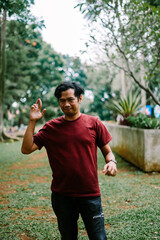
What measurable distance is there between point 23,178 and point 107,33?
4656mm

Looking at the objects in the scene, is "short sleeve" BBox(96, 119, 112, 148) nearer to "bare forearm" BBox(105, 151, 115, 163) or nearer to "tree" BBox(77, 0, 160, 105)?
"bare forearm" BBox(105, 151, 115, 163)

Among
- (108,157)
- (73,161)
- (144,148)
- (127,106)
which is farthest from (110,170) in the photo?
(127,106)

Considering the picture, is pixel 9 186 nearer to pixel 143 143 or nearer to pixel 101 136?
pixel 143 143

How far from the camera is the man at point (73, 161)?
213cm

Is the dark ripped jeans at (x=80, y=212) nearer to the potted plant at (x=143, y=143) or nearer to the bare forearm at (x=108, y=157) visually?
the bare forearm at (x=108, y=157)

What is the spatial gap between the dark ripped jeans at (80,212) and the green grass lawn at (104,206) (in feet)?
4.61

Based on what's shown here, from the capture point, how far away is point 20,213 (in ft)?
14.6

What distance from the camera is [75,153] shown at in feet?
7.08

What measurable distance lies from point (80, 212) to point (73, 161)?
1.49ft

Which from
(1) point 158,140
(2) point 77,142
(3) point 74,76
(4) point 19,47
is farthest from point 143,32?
(3) point 74,76

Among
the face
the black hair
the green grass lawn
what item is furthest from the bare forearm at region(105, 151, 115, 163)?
the green grass lawn

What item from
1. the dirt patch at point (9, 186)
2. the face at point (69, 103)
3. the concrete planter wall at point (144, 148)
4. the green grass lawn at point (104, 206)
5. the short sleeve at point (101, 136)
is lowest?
the dirt patch at point (9, 186)

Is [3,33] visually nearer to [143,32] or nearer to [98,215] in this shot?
[143,32]

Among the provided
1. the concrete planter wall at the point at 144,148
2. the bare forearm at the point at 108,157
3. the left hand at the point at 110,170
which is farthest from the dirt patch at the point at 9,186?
the left hand at the point at 110,170
